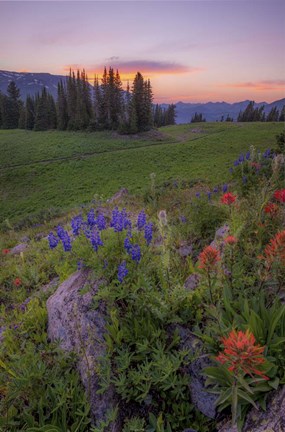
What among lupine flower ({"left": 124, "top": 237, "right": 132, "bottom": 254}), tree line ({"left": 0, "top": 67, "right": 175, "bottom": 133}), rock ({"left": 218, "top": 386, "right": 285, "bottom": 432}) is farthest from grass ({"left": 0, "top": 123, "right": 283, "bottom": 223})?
rock ({"left": 218, "top": 386, "right": 285, "bottom": 432})

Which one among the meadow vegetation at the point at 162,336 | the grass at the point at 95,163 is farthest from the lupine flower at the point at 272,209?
the grass at the point at 95,163

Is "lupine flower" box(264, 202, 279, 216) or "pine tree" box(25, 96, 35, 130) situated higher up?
"pine tree" box(25, 96, 35, 130)

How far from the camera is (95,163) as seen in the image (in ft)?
131

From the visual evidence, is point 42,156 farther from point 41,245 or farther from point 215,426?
point 215,426

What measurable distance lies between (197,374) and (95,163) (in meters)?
38.8

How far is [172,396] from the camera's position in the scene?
2979 mm

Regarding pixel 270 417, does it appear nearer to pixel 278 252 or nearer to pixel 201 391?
pixel 201 391

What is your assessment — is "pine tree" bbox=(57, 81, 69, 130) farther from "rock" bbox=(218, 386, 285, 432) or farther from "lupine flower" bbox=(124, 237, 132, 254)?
"rock" bbox=(218, 386, 285, 432)

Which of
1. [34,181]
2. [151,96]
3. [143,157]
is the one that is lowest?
[34,181]

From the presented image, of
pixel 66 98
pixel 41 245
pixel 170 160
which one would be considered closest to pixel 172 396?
pixel 41 245

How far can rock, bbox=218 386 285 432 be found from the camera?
2.20 m

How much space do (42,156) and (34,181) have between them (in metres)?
10.8

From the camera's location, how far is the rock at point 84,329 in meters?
3.15

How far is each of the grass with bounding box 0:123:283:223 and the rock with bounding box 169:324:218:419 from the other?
63.1 ft
